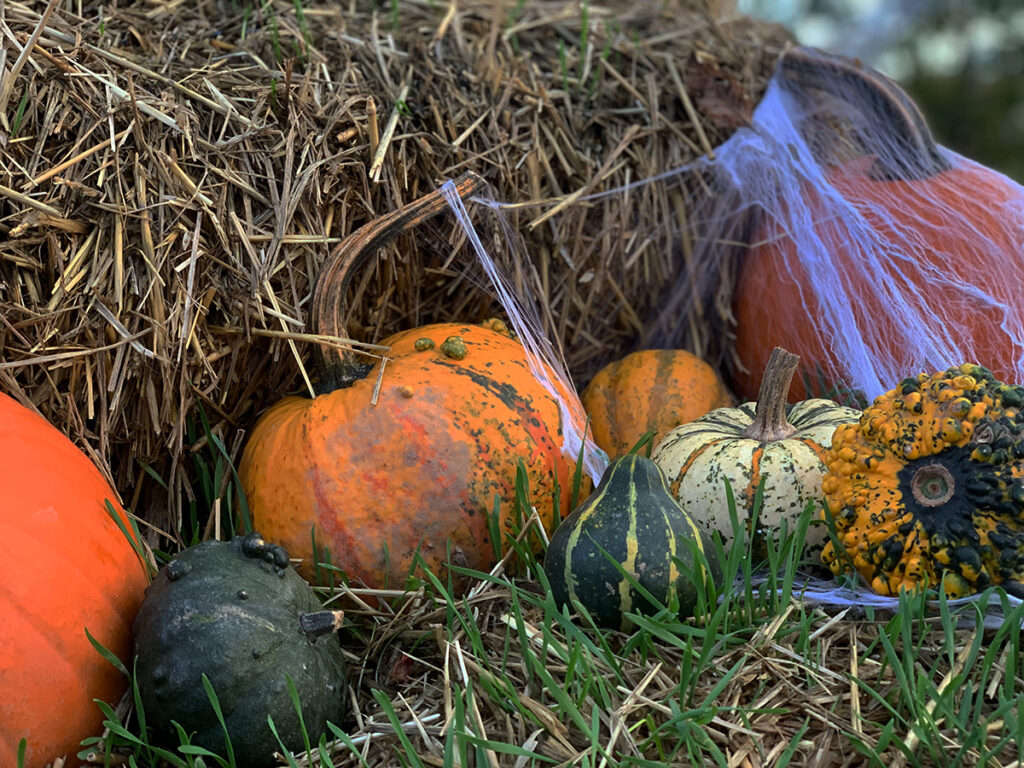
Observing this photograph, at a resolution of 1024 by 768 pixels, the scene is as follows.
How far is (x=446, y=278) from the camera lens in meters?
3.15

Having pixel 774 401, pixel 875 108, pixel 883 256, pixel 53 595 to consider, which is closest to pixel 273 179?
pixel 53 595

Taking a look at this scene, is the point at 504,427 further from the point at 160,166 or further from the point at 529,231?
the point at 160,166

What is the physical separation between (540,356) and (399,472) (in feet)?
2.16

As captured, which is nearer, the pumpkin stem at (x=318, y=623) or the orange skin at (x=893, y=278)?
the pumpkin stem at (x=318, y=623)

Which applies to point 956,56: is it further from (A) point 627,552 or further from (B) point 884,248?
(A) point 627,552

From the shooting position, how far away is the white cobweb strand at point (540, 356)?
2.80 m

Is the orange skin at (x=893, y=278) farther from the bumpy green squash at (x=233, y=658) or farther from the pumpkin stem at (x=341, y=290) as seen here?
the bumpy green squash at (x=233, y=658)

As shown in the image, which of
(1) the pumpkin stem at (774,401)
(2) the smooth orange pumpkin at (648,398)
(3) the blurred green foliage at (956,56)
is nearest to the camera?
(1) the pumpkin stem at (774,401)

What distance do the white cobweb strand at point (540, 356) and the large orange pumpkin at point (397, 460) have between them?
3.3 inches

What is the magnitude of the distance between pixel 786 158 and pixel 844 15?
7500 millimetres

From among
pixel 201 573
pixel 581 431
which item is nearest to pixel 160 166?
pixel 201 573

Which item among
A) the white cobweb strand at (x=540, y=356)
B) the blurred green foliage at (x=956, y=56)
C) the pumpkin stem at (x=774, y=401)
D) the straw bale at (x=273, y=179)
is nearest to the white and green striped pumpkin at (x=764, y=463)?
the pumpkin stem at (x=774, y=401)

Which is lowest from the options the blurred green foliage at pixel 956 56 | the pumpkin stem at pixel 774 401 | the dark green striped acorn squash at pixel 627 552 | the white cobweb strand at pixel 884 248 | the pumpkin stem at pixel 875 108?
the dark green striped acorn squash at pixel 627 552

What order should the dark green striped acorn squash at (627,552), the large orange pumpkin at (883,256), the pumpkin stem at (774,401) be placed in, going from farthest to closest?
the large orange pumpkin at (883,256), the pumpkin stem at (774,401), the dark green striped acorn squash at (627,552)
